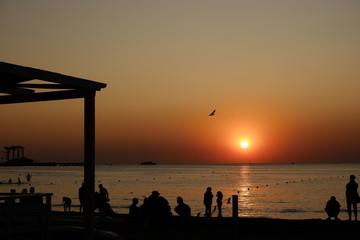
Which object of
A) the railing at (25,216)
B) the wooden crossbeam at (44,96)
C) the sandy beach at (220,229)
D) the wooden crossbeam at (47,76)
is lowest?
the sandy beach at (220,229)

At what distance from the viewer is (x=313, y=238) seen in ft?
48.5

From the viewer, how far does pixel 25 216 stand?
9203 mm

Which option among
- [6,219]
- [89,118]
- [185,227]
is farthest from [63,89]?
[185,227]

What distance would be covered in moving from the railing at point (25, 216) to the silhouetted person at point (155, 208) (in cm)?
813

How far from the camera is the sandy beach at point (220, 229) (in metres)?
14.5

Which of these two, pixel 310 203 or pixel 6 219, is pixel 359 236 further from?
pixel 310 203

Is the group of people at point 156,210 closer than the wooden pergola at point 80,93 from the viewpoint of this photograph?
No

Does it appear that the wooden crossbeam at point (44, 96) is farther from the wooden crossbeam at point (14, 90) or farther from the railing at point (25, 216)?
the railing at point (25, 216)

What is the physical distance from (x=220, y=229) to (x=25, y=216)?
868 cm

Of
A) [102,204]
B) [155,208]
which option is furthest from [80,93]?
[102,204]

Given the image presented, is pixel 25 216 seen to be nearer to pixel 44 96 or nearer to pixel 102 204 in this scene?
pixel 44 96

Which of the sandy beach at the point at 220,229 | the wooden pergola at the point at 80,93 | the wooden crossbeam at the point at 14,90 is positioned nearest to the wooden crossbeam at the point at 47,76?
the wooden pergola at the point at 80,93

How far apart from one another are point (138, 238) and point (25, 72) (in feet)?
23.0

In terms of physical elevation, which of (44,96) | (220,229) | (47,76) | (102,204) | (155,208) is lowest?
(220,229)
